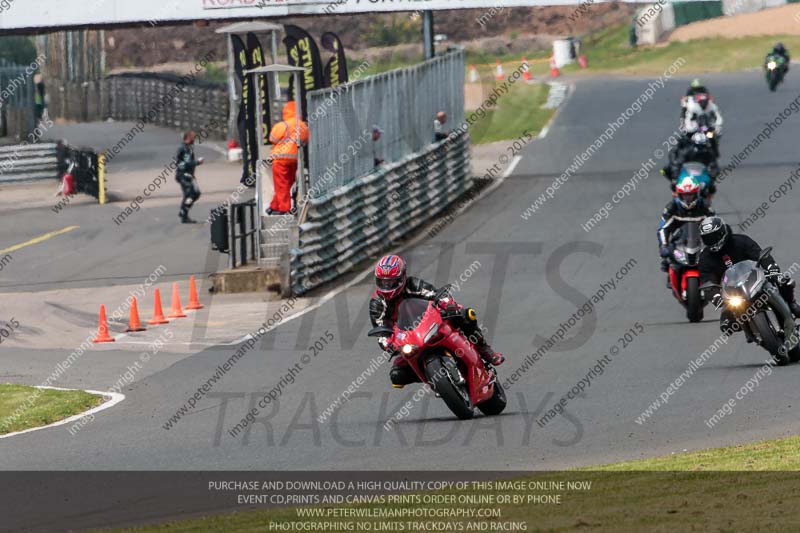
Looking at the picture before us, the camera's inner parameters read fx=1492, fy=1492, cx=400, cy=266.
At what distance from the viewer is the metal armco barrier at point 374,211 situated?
2341cm

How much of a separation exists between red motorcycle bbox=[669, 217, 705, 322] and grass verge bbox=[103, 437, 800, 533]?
23.9 ft

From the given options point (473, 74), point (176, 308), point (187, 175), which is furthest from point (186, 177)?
point (473, 74)

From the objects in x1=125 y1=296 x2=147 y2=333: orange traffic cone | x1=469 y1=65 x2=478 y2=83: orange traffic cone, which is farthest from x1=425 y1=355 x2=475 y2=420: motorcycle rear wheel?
x1=469 y1=65 x2=478 y2=83: orange traffic cone

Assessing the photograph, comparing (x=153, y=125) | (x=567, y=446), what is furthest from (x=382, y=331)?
(x=153, y=125)

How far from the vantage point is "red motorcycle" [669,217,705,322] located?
58.3 feet

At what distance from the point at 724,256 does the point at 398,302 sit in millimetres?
4352

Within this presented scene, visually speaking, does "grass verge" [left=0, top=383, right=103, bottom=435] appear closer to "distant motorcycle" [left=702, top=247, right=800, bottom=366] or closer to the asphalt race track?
the asphalt race track

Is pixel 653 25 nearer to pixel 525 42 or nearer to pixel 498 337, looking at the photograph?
pixel 525 42

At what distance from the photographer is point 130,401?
15602 millimetres

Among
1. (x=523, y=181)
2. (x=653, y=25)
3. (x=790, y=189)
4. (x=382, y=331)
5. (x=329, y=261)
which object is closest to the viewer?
(x=382, y=331)

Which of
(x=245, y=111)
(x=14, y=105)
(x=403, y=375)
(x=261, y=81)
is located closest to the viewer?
(x=403, y=375)

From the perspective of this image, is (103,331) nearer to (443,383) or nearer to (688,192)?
(688,192)

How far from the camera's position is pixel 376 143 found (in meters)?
27.2

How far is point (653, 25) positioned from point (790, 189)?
136 ft
